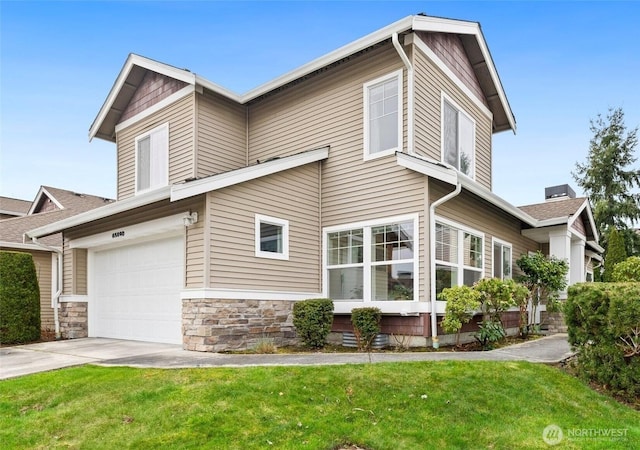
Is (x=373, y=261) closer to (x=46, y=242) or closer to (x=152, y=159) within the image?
(x=152, y=159)

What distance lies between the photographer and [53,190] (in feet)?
64.0

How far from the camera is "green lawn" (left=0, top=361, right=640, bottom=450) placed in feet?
15.0

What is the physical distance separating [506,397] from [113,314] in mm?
9850

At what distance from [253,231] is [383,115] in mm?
3843

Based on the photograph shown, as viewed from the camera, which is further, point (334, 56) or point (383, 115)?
point (334, 56)

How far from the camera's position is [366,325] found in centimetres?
902

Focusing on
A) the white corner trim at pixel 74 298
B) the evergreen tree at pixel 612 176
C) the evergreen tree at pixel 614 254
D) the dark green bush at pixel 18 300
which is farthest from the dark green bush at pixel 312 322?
the evergreen tree at pixel 612 176

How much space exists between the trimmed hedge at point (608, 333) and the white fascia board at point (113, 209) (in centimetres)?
703

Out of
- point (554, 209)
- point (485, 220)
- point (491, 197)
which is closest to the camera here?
point (491, 197)

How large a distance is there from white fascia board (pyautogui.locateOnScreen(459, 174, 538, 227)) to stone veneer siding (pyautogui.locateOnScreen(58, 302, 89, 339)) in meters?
10.2

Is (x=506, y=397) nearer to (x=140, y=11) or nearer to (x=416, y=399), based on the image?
(x=416, y=399)

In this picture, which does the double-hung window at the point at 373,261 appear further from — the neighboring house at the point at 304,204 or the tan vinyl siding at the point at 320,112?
the tan vinyl siding at the point at 320,112

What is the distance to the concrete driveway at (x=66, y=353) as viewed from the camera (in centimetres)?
778

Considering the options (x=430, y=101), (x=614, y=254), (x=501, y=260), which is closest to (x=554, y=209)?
(x=501, y=260)
